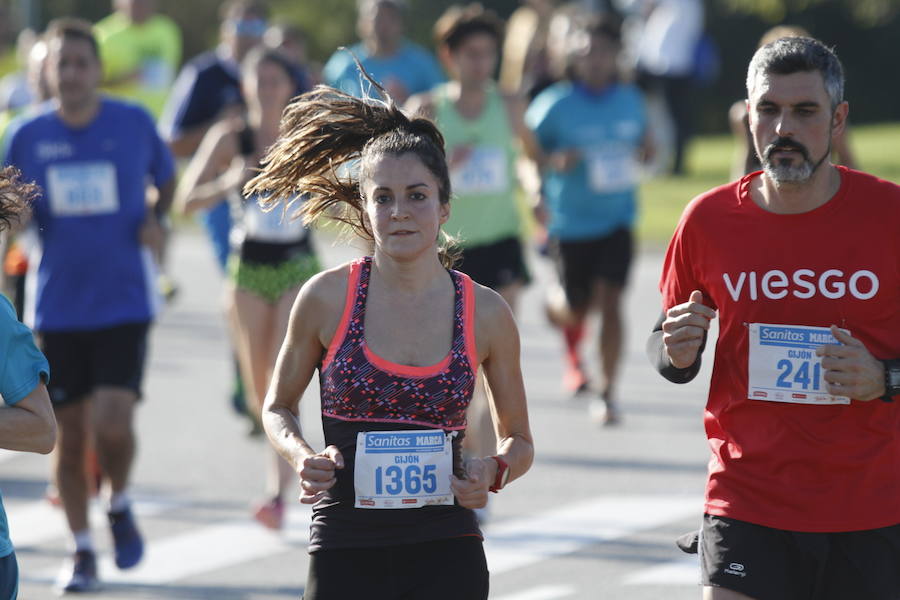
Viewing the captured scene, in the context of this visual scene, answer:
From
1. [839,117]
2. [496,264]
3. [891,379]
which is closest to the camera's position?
[891,379]

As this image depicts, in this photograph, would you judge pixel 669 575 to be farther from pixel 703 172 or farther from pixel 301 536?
pixel 703 172

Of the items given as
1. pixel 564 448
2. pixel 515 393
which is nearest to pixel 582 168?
pixel 564 448

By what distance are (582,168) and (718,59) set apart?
2386cm

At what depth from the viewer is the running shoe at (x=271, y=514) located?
7.82 meters

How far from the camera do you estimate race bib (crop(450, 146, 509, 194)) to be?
891cm

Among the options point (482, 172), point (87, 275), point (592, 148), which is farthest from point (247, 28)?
point (87, 275)

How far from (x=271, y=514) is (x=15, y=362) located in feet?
12.9

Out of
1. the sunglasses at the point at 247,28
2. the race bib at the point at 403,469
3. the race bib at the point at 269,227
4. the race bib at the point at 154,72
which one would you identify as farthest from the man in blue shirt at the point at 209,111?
the race bib at the point at 403,469

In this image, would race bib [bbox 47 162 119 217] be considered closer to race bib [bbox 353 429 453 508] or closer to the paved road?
the paved road

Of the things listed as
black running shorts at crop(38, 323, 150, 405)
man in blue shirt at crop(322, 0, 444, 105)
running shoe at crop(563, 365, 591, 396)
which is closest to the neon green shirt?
man in blue shirt at crop(322, 0, 444, 105)

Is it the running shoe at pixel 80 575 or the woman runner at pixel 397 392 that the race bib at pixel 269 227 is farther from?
the woman runner at pixel 397 392

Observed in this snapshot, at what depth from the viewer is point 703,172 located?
25359mm

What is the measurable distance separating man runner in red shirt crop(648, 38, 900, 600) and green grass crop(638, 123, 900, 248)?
1344cm

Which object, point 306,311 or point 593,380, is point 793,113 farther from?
point 593,380
